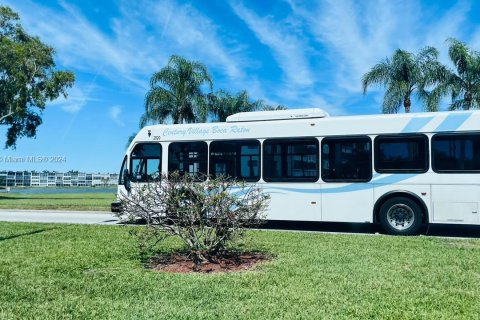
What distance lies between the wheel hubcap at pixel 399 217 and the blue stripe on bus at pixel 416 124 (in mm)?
2065

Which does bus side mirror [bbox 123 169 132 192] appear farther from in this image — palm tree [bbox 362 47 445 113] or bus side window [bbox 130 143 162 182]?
palm tree [bbox 362 47 445 113]

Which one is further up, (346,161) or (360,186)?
(346,161)

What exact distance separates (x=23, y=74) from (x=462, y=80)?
30.0 metres

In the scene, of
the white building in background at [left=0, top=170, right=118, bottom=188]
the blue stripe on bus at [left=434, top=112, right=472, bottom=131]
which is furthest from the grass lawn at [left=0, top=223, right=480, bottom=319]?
the white building in background at [left=0, top=170, right=118, bottom=188]

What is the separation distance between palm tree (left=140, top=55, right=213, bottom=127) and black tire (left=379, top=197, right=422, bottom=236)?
2156 centimetres

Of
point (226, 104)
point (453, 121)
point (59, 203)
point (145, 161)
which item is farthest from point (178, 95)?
point (453, 121)

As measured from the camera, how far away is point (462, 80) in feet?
81.9

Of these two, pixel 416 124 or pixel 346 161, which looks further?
pixel 346 161

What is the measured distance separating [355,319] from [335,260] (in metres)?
3.26

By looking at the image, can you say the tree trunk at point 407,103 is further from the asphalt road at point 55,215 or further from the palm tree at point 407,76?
the asphalt road at point 55,215

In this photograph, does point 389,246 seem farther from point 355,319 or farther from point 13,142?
point 13,142

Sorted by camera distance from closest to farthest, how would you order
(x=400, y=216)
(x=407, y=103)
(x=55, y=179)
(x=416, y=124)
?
(x=416, y=124), (x=400, y=216), (x=407, y=103), (x=55, y=179)

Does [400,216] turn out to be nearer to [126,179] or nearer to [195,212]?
[195,212]

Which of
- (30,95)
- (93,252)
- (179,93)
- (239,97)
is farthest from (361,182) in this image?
(30,95)
